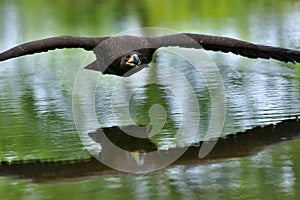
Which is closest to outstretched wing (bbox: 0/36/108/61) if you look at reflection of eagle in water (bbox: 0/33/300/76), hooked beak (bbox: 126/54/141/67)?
reflection of eagle in water (bbox: 0/33/300/76)

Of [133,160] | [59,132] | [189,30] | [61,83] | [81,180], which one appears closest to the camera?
[81,180]

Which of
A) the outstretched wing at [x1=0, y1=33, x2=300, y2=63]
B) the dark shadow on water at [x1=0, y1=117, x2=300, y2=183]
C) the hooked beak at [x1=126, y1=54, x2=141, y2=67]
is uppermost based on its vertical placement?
the outstretched wing at [x1=0, y1=33, x2=300, y2=63]

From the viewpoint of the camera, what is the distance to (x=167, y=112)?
8938 mm

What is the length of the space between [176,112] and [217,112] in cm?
49

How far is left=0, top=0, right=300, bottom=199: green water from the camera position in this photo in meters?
6.10

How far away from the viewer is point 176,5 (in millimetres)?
28859

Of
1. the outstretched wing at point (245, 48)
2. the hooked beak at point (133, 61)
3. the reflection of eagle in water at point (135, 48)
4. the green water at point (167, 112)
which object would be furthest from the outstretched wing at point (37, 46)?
the outstretched wing at point (245, 48)

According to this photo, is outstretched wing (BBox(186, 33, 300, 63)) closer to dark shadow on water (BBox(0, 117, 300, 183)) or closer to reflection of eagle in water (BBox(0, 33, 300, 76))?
reflection of eagle in water (BBox(0, 33, 300, 76))

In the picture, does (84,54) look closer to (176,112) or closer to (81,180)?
(176,112)

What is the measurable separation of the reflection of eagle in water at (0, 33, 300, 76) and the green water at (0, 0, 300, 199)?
0.51 meters

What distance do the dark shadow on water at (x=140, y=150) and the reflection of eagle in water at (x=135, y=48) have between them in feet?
4.30

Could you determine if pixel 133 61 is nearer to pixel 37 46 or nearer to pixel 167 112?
pixel 167 112

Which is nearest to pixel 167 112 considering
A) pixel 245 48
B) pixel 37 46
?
pixel 245 48

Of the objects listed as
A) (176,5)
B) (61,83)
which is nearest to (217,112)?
(61,83)
